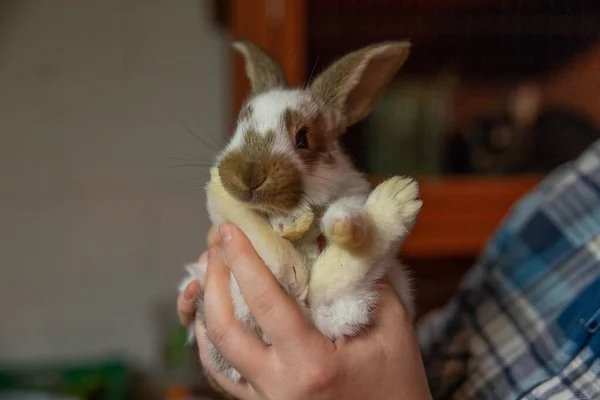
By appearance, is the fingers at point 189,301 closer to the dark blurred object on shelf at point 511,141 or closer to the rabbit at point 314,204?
the rabbit at point 314,204

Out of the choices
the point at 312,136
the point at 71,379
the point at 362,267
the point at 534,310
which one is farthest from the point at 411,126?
the point at 71,379

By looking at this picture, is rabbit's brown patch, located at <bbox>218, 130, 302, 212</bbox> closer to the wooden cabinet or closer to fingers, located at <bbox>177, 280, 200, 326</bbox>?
fingers, located at <bbox>177, 280, 200, 326</bbox>

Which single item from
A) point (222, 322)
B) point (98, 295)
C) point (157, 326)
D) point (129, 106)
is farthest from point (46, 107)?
point (222, 322)

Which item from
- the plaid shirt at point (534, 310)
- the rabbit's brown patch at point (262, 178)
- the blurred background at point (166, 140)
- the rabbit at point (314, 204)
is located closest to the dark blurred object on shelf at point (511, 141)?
the blurred background at point (166, 140)

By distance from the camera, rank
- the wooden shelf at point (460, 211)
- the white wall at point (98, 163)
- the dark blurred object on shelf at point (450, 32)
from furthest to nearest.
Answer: the white wall at point (98, 163) → the wooden shelf at point (460, 211) → the dark blurred object on shelf at point (450, 32)

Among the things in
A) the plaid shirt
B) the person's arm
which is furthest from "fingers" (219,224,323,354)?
the plaid shirt

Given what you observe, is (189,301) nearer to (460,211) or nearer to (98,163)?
(460,211)
